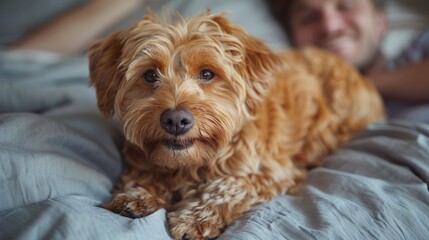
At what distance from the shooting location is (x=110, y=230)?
1341 mm

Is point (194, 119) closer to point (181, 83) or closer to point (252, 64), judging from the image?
point (181, 83)

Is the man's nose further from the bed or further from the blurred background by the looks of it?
the bed

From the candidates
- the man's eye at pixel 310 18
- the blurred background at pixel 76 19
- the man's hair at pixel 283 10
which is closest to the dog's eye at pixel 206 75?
the blurred background at pixel 76 19

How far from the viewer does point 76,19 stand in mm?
3426

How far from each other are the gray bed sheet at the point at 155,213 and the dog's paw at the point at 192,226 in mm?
54

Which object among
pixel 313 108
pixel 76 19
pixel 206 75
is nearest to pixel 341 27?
pixel 313 108

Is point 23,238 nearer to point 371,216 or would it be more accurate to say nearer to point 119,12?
point 371,216

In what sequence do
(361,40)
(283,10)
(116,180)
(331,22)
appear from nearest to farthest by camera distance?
1. (116,180)
2. (331,22)
3. (361,40)
4. (283,10)

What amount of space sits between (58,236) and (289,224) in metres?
0.79

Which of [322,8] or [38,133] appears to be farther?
[322,8]

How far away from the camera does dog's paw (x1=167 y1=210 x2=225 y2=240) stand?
1.58 m

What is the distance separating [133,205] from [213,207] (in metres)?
0.33

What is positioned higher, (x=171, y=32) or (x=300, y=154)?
(x=171, y=32)

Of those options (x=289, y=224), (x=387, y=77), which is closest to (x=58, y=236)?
(x=289, y=224)
